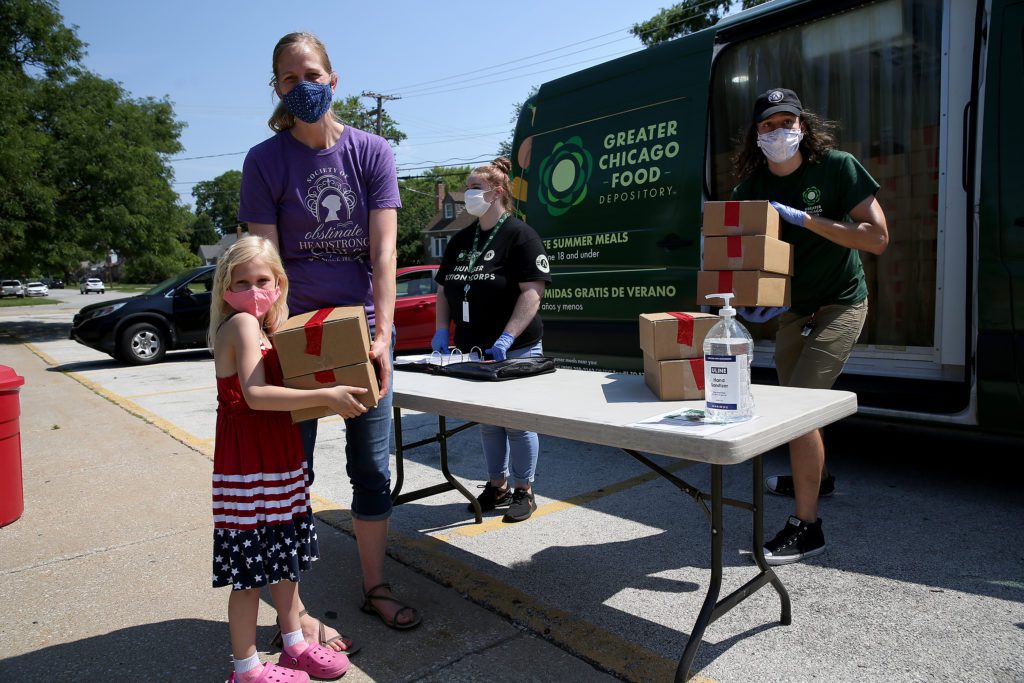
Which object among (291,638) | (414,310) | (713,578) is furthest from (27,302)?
(713,578)

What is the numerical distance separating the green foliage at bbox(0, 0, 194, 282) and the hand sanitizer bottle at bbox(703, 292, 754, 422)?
1824 cm

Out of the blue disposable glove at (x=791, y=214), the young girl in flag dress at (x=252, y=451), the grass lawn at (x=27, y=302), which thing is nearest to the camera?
the young girl in flag dress at (x=252, y=451)

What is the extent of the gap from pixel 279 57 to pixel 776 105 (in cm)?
199

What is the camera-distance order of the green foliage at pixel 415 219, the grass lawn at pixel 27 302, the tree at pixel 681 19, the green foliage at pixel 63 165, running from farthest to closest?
the green foliage at pixel 415 219 < the grass lawn at pixel 27 302 < the tree at pixel 681 19 < the green foliage at pixel 63 165

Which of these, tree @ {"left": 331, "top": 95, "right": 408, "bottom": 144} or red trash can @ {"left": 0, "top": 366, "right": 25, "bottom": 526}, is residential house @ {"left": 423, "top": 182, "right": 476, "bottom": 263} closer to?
tree @ {"left": 331, "top": 95, "right": 408, "bottom": 144}

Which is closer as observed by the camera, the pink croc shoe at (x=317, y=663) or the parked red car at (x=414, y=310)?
the pink croc shoe at (x=317, y=663)

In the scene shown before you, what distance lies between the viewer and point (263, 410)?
2150 mm

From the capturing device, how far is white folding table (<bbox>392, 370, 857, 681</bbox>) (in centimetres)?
198

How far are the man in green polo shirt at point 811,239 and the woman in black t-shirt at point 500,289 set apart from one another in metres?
1.02

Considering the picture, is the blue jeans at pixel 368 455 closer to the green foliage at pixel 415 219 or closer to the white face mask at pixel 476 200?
the white face mask at pixel 476 200

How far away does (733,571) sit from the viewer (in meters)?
2.98

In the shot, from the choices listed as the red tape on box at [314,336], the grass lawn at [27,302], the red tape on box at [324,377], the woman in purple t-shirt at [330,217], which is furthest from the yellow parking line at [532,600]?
the grass lawn at [27,302]

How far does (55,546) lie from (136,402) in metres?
4.69

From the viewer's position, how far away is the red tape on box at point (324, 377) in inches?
84.7
